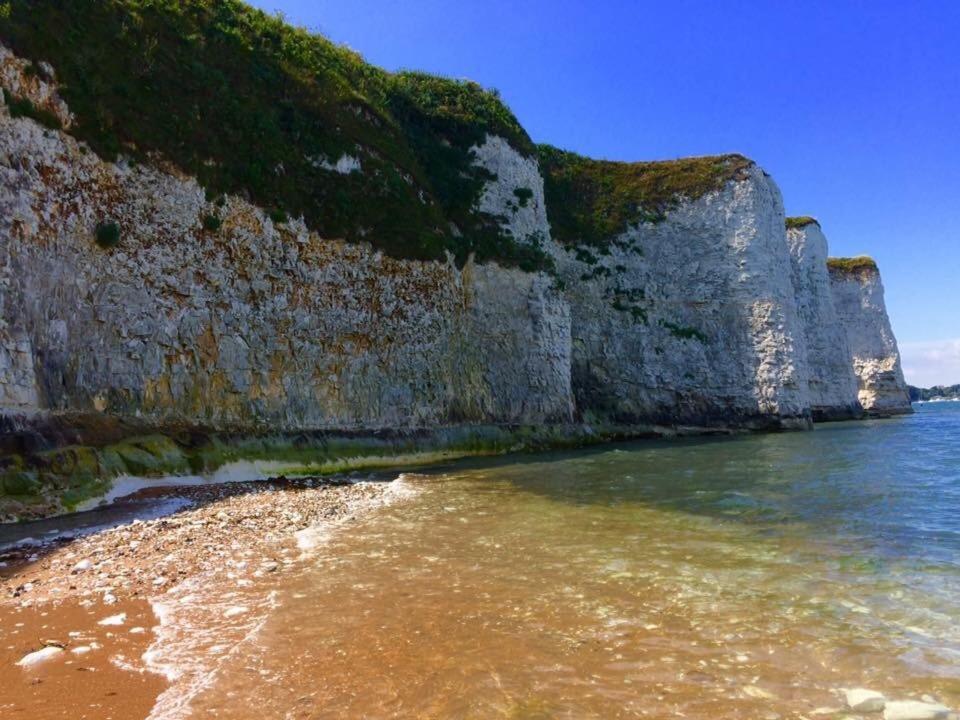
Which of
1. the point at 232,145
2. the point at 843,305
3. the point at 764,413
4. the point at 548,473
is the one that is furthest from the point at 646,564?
the point at 843,305

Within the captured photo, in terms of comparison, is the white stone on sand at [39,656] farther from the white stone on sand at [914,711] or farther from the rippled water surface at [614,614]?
the white stone on sand at [914,711]

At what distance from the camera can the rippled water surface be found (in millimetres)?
4496

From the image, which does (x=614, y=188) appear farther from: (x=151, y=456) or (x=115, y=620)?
(x=115, y=620)

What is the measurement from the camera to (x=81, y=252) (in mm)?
18609

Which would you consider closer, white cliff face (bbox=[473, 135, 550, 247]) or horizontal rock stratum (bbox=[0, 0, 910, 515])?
horizontal rock stratum (bbox=[0, 0, 910, 515])

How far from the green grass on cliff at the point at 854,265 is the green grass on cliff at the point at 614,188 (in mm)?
34646

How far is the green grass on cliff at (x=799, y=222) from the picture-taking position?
59812mm

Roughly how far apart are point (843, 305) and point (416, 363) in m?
65.2

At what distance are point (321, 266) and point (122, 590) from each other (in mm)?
20402

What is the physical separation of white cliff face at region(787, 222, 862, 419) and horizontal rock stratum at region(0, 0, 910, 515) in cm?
1290

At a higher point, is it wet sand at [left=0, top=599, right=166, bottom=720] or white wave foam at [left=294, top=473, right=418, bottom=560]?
wet sand at [left=0, top=599, right=166, bottom=720]

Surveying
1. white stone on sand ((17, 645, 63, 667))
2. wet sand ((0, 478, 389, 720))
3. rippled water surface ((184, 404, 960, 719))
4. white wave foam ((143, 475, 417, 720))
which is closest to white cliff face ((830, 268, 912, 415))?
rippled water surface ((184, 404, 960, 719))

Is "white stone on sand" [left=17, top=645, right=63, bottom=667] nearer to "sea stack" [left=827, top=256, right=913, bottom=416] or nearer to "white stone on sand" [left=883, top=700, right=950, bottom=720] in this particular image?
"white stone on sand" [left=883, top=700, right=950, bottom=720]

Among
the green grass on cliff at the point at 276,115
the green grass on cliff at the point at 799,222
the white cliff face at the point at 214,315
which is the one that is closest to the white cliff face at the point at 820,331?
the green grass on cliff at the point at 799,222
